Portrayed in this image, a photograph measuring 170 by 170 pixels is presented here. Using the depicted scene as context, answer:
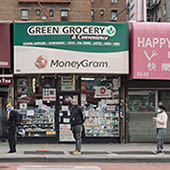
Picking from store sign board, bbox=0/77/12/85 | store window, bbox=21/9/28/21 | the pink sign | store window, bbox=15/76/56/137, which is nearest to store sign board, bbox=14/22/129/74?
the pink sign

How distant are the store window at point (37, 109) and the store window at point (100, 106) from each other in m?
1.36

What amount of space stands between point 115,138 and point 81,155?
155 inches

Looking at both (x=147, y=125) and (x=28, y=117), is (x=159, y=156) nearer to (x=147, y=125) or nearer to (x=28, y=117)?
(x=147, y=125)

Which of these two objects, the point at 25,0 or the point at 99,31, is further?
the point at 25,0

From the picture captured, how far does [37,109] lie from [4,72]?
2010mm

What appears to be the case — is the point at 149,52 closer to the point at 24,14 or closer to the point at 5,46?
the point at 5,46

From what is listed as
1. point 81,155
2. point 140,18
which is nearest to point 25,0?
point 140,18

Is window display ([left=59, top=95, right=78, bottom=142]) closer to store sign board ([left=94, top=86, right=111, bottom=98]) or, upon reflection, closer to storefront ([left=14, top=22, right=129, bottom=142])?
storefront ([left=14, top=22, right=129, bottom=142])

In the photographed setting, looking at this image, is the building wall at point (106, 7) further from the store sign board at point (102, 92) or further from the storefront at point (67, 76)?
the storefront at point (67, 76)

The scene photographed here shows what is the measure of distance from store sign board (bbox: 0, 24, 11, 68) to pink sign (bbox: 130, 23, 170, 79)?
4822 mm

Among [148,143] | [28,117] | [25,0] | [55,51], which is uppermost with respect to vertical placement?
[25,0]

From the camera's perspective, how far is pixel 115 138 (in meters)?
16.5

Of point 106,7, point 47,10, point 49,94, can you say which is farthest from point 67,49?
point 106,7

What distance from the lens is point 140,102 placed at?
16.8 meters
